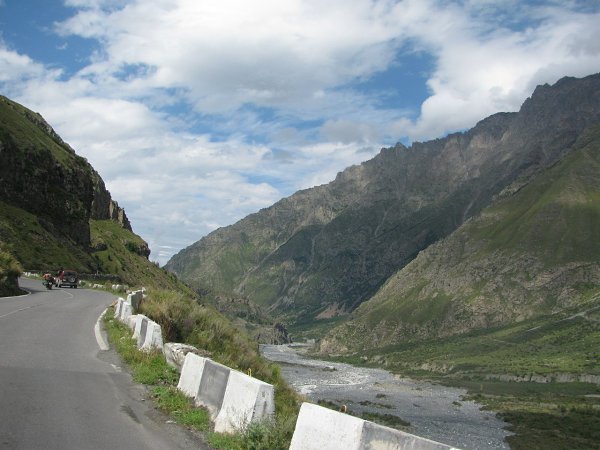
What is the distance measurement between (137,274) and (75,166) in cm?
2692

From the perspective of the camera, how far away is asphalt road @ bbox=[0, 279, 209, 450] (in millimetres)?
8344

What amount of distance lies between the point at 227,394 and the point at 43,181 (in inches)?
3478

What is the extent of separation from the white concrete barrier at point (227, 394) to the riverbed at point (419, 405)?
50.5m

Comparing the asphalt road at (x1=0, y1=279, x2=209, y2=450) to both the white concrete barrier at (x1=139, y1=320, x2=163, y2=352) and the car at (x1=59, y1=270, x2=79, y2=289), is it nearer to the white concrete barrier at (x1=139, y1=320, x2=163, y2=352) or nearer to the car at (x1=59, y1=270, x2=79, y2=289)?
the white concrete barrier at (x1=139, y1=320, x2=163, y2=352)

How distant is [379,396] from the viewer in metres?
114

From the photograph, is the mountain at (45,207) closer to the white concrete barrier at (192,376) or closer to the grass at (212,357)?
the grass at (212,357)

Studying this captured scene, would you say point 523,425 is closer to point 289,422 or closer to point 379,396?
point 379,396

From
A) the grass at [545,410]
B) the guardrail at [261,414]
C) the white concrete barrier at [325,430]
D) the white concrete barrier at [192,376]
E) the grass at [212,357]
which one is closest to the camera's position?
the guardrail at [261,414]

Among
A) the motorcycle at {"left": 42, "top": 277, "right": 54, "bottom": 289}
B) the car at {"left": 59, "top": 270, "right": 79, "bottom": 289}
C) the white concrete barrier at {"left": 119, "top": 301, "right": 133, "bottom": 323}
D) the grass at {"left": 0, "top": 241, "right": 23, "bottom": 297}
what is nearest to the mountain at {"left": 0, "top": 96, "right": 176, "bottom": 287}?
the car at {"left": 59, "top": 270, "right": 79, "bottom": 289}

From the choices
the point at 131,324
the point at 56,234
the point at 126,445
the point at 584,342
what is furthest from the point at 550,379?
the point at 126,445

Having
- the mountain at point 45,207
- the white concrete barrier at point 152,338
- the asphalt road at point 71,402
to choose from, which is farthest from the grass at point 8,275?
the mountain at point 45,207

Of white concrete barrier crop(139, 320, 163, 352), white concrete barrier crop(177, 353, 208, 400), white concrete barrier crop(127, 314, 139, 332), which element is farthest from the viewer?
white concrete barrier crop(127, 314, 139, 332)

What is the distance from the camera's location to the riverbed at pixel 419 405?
248 feet

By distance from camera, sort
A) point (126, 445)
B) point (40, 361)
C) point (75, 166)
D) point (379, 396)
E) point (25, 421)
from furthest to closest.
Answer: point (379, 396) → point (75, 166) → point (40, 361) → point (25, 421) → point (126, 445)
